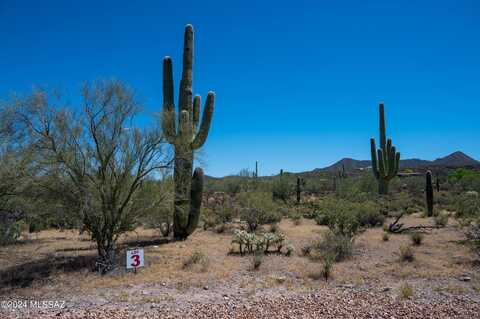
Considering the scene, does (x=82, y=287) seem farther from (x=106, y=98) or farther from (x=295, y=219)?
(x=295, y=219)

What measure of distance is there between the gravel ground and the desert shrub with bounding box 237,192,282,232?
33.2 ft

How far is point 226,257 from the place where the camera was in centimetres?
1098

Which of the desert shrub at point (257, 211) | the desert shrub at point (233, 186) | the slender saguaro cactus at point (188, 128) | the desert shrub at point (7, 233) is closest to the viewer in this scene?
the desert shrub at point (7, 233)

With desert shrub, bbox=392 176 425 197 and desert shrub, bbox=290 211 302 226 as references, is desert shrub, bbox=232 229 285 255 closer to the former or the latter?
desert shrub, bbox=290 211 302 226

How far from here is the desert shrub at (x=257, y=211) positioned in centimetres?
1719

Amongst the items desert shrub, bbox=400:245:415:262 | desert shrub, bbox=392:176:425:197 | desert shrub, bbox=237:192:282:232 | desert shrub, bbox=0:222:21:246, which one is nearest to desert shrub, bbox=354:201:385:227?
desert shrub, bbox=237:192:282:232

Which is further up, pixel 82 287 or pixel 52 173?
pixel 52 173

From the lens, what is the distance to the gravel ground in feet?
19.7

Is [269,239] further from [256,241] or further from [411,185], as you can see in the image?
[411,185]

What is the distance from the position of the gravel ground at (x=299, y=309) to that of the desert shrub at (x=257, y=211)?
1013 cm

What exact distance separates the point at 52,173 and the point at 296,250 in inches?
309

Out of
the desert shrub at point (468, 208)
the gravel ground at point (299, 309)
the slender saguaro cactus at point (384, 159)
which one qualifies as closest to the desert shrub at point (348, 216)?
the desert shrub at point (468, 208)

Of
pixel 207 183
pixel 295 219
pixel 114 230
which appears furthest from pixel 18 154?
pixel 207 183

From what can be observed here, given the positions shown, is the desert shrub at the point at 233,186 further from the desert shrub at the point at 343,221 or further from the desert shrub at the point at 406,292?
the desert shrub at the point at 406,292
